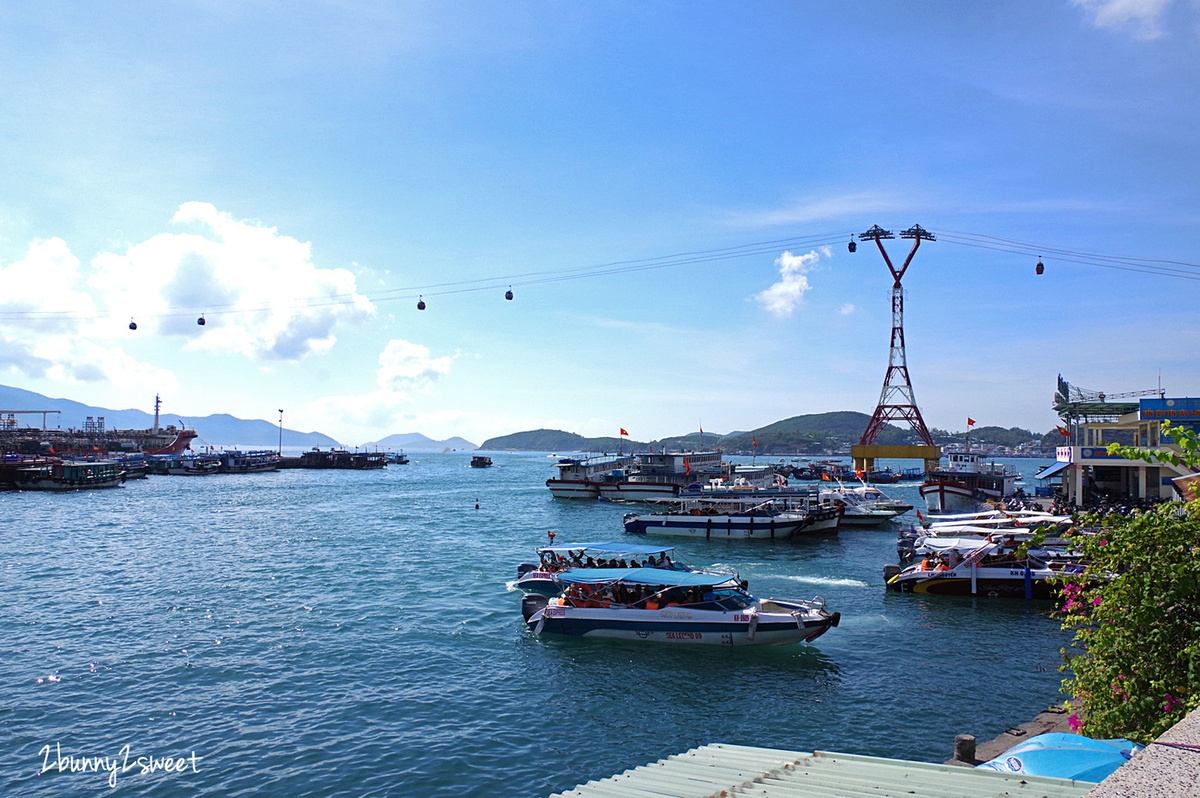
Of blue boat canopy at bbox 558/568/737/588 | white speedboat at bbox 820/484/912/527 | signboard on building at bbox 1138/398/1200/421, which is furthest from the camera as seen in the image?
white speedboat at bbox 820/484/912/527

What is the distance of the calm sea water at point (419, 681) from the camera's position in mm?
14984

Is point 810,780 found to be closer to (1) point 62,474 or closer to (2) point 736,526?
(2) point 736,526

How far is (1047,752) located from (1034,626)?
20869 mm

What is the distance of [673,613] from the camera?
75.3 ft

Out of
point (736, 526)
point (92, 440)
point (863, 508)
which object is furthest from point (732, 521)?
point (92, 440)

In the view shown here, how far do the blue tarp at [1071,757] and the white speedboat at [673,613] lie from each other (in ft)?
43.6

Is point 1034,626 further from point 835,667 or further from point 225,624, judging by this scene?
point 225,624

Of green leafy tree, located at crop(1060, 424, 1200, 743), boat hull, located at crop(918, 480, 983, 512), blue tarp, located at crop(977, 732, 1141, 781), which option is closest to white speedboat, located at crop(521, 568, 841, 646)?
blue tarp, located at crop(977, 732, 1141, 781)

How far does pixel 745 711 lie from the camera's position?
58.2 feet

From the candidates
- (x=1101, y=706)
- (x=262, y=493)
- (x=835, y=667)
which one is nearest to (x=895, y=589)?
(x=835, y=667)

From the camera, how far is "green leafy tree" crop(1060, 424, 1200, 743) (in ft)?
24.4

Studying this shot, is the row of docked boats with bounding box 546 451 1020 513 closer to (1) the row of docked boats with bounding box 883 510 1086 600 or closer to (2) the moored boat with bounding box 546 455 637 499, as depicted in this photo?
(2) the moored boat with bounding box 546 455 637 499

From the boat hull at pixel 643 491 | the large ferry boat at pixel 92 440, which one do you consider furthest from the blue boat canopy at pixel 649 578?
the large ferry boat at pixel 92 440

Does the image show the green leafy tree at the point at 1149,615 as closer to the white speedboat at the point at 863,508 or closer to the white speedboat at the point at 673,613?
the white speedboat at the point at 673,613
